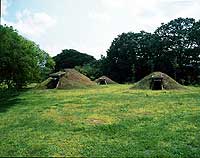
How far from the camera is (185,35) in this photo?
→ 70.4 metres

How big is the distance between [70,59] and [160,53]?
117ft

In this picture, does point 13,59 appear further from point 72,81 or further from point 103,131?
point 72,81

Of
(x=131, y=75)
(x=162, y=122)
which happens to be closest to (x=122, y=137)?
(x=162, y=122)

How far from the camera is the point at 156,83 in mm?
43219

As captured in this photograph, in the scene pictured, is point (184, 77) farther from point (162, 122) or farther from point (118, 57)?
point (162, 122)


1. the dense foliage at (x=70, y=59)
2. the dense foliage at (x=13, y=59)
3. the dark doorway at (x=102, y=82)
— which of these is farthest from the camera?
the dense foliage at (x=70, y=59)

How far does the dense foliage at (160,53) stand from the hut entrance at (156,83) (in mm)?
25061

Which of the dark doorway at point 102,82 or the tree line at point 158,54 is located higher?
the tree line at point 158,54

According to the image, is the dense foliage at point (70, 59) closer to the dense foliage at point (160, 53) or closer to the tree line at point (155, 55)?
the tree line at point (155, 55)

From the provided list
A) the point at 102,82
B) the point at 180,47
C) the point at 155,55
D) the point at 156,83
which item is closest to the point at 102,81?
the point at 102,82

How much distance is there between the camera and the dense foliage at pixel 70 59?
326 feet

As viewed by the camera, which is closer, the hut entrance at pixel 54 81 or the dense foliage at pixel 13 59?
the dense foliage at pixel 13 59

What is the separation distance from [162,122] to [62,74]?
3480cm

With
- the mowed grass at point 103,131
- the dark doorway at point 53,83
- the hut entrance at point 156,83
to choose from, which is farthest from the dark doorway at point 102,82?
the mowed grass at point 103,131
